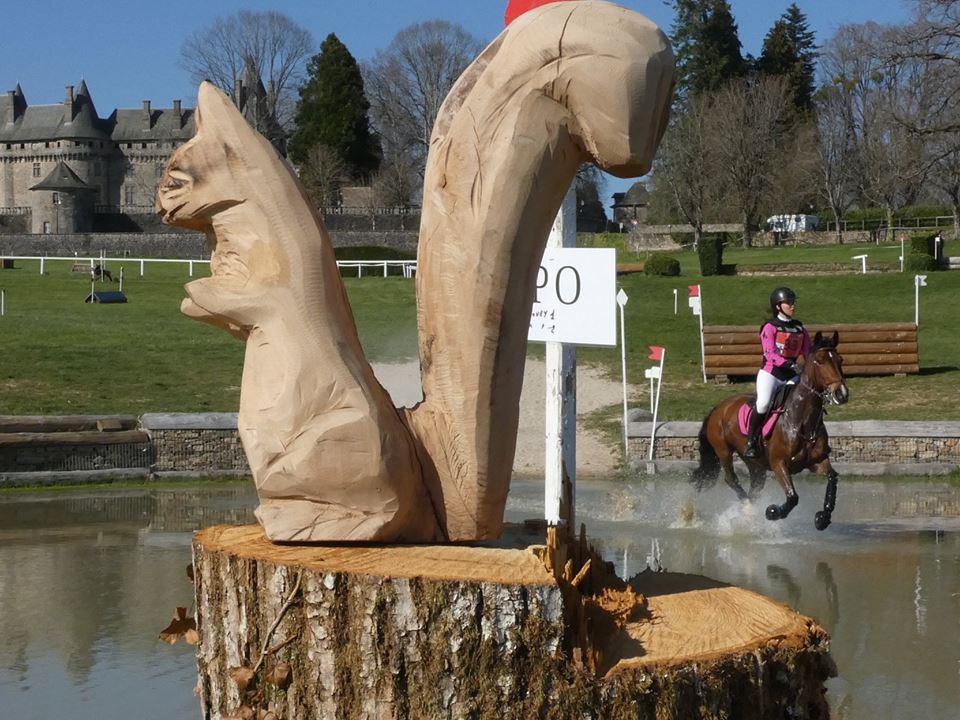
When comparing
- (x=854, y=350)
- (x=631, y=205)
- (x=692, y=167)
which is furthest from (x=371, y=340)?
(x=631, y=205)

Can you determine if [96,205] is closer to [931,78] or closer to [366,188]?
[366,188]

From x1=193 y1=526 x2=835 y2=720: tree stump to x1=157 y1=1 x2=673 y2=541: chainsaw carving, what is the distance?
10.4 inches

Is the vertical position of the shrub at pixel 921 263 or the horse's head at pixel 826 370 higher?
the shrub at pixel 921 263

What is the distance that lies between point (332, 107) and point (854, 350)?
54.6 meters

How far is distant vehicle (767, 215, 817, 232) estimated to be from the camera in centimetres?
6341

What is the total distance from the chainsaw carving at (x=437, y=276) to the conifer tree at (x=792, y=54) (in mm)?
70387

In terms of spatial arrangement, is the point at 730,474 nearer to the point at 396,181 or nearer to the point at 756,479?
the point at 756,479

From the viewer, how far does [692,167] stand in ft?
196

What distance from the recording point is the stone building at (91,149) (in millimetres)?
89188

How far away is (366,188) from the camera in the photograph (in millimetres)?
75125

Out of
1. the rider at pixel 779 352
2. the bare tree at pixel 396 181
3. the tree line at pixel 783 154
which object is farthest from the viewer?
the bare tree at pixel 396 181

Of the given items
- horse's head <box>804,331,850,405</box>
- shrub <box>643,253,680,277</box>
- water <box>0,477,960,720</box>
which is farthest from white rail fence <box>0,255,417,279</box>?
horse's head <box>804,331,850,405</box>

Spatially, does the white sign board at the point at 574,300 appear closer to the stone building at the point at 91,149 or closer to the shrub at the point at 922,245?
the shrub at the point at 922,245

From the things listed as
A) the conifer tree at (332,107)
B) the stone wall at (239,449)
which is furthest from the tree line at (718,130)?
the stone wall at (239,449)
